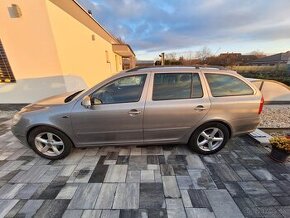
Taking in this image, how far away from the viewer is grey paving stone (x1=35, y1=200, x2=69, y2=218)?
86.5 inches

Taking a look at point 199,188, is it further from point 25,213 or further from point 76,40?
point 76,40

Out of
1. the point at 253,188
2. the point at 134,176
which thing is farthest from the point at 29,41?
the point at 253,188

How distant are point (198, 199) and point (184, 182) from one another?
357 millimetres

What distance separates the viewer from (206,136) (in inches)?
134

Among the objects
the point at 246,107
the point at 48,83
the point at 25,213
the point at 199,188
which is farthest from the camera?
the point at 48,83

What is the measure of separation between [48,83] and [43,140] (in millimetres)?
4218

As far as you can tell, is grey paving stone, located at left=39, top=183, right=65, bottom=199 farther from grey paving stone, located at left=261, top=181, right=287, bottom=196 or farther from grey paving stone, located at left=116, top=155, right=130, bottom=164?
grey paving stone, located at left=261, top=181, right=287, bottom=196

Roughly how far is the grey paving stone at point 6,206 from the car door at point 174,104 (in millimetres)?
2125

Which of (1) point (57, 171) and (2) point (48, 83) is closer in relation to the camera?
(1) point (57, 171)

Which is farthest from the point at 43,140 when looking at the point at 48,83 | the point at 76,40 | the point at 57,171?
the point at 76,40

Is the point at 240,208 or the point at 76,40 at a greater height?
the point at 76,40

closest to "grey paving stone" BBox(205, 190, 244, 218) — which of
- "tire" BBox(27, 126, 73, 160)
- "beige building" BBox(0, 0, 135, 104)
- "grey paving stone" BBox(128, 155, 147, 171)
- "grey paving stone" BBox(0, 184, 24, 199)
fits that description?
"grey paving stone" BBox(128, 155, 147, 171)

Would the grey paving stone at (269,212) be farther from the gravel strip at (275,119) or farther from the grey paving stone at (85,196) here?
the gravel strip at (275,119)

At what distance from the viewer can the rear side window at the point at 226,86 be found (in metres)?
3.28
